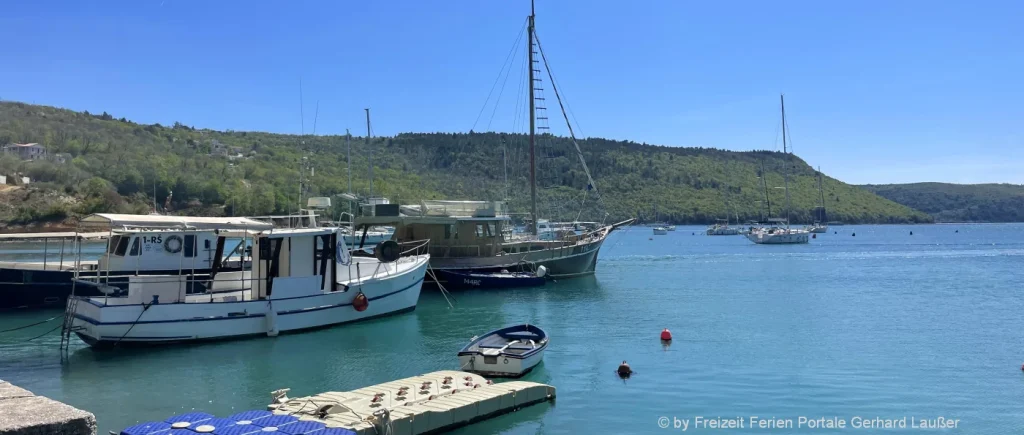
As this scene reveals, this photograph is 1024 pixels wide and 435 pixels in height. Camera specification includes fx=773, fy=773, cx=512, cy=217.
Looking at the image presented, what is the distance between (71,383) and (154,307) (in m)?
4.13

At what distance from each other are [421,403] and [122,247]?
19.8m

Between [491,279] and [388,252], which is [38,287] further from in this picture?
[491,279]

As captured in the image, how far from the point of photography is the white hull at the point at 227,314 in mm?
21781

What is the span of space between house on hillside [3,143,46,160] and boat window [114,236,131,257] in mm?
93478

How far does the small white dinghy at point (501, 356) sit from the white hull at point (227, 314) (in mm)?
7250

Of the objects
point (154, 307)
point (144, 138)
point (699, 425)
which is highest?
point (144, 138)

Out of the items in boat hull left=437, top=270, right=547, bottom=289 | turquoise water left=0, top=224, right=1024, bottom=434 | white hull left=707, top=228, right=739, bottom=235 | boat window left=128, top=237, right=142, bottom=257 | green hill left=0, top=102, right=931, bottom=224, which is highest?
green hill left=0, top=102, right=931, bottom=224

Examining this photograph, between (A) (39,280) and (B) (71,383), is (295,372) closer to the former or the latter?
(B) (71,383)

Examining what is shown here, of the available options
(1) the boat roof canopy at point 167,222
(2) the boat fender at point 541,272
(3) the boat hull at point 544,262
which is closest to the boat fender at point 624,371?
(1) the boat roof canopy at point 167,222

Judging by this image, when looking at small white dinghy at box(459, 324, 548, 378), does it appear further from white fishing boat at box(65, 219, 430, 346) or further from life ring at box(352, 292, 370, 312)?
white fishing boat at box(65, 219, 430, 346)

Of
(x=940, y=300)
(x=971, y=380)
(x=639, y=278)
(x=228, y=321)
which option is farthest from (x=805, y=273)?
(x=228, y=321)

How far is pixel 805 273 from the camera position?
5688 cm

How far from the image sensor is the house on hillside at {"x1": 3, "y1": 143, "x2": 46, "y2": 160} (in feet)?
355

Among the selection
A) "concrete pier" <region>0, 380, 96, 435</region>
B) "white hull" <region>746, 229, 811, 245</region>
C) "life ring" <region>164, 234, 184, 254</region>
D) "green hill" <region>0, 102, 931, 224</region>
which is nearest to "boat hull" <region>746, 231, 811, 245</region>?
"white hull" <region>746, 229, 811, 245</region>
